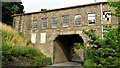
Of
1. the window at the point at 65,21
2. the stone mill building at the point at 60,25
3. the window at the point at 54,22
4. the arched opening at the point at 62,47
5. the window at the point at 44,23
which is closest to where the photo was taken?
the stone mill building at the point at 60,25

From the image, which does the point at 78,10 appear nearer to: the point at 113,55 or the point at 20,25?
the point at 20,25

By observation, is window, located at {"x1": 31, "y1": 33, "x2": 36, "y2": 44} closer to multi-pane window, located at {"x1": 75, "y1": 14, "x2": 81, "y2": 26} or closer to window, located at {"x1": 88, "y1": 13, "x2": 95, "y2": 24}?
multi-pane window, located at {"x1": 75, "y1": 14, "x2": 81, "y2": 26}

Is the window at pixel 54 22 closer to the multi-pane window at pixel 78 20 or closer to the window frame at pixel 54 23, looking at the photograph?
the window frame at pixel 54 23

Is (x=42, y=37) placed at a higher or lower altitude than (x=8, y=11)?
lower

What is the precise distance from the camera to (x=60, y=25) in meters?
25.9

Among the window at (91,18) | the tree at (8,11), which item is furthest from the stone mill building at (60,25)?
the tree at (8,11)

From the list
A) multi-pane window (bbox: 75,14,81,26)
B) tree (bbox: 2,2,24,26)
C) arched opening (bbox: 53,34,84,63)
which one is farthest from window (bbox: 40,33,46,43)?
tree (bbox: 2,2,24,26)

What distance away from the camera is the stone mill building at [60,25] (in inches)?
922

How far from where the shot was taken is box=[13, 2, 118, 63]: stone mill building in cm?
2342

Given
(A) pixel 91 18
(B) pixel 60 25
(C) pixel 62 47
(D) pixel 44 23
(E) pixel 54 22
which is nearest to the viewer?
(A) pixel 91 18

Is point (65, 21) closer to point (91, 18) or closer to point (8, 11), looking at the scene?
point (91, 18)

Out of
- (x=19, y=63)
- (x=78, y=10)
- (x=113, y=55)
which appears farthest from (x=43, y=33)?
(x=113, y=55)

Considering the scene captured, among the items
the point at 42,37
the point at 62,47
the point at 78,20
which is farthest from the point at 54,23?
the point at 62,47

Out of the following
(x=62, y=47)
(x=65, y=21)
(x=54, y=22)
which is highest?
(x=65, y=21)
